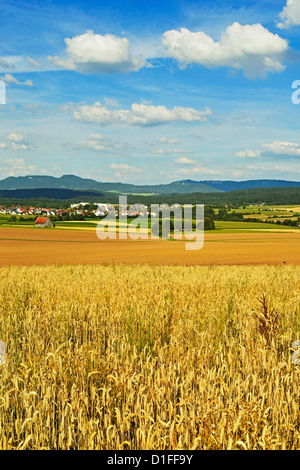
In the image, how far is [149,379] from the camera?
3.63 meters

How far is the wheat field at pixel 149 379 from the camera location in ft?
10.1

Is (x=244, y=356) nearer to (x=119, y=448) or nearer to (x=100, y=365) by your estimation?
(x=100, y=365)

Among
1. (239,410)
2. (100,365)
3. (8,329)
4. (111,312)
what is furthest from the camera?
(111,312)

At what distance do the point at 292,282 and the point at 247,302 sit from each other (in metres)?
4.11

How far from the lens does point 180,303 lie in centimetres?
774
